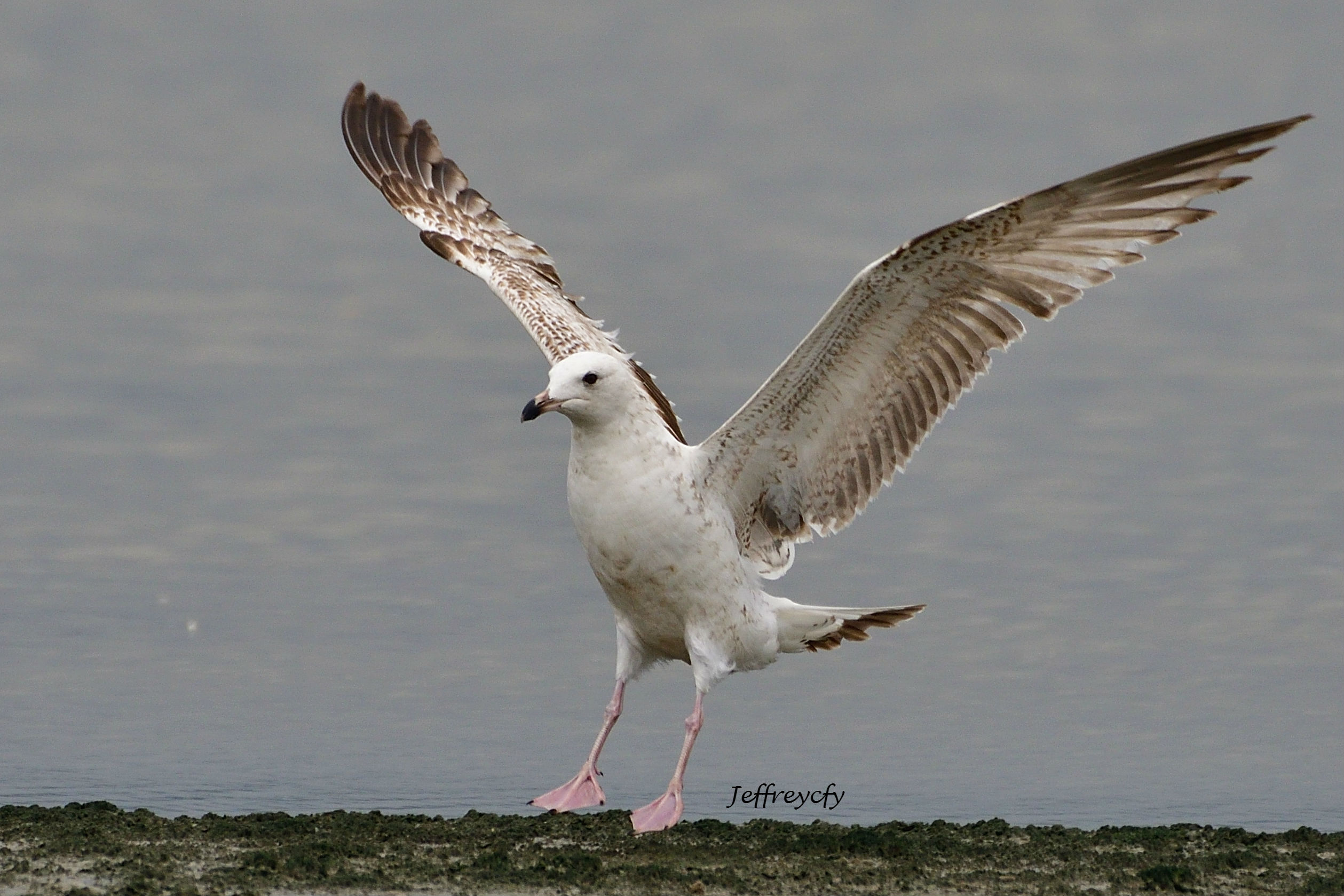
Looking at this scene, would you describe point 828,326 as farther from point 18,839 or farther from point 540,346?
point 18,839

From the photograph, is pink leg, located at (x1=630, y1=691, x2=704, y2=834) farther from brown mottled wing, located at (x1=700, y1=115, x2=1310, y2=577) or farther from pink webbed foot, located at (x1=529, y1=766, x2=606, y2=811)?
brown mottled wing, located at (x1=700, y1=115, x2=1310, y2=577)

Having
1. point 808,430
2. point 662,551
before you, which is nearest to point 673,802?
point 662,551

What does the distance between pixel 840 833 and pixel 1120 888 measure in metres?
2.04

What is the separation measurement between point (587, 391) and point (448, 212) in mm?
6082

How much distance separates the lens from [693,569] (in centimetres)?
954

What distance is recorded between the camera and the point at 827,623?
1040 cm

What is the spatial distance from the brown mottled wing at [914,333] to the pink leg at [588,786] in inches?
58.3

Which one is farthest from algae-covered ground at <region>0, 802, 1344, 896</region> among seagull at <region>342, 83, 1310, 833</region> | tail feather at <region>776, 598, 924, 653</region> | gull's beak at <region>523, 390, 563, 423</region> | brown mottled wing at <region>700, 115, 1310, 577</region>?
gull's beak at <region>523, 390, 563, 423</region>

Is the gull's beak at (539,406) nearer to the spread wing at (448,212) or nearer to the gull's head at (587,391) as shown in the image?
the gull's head at (587,391)

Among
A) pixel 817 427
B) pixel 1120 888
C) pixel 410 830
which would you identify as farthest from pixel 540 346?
pixel 1120 888

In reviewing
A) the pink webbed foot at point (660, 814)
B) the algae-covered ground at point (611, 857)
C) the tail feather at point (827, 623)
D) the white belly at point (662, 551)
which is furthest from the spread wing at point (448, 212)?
the algae-covered ground at point (611, 857)

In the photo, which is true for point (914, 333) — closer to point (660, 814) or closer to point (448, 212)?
point (660, 814)

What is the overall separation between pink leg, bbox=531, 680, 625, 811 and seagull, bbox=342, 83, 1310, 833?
0.05 ft

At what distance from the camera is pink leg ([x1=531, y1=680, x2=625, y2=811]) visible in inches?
386
